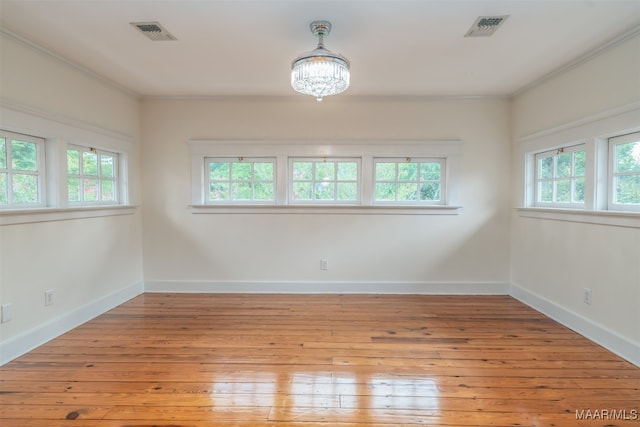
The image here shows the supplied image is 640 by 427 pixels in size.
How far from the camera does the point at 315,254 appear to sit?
3898 mm

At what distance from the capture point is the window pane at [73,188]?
9.75 feet

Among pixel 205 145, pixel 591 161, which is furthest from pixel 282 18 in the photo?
pixel 591 161

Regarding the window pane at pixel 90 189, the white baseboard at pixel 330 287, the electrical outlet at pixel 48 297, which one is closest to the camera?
the electrical outlet at pixel 48 297

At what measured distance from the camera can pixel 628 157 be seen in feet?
8.13

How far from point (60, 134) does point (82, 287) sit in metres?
1.39

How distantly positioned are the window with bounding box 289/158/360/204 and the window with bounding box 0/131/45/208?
7.61 ft

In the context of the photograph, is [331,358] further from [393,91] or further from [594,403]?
[393,91]

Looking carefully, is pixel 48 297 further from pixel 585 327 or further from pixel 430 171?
pixel 585 327

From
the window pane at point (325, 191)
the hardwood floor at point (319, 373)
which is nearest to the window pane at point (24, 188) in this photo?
the hardwood floor at point (319, 373)

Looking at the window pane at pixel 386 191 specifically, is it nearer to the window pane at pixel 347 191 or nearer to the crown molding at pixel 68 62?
the window pane at pixel 347 191

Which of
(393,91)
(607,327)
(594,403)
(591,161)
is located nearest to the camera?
(594,403)

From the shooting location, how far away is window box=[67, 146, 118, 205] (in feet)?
9.87

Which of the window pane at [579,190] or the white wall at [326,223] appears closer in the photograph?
the window pane at [579,190]

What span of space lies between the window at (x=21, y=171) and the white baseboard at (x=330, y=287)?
1693mm
